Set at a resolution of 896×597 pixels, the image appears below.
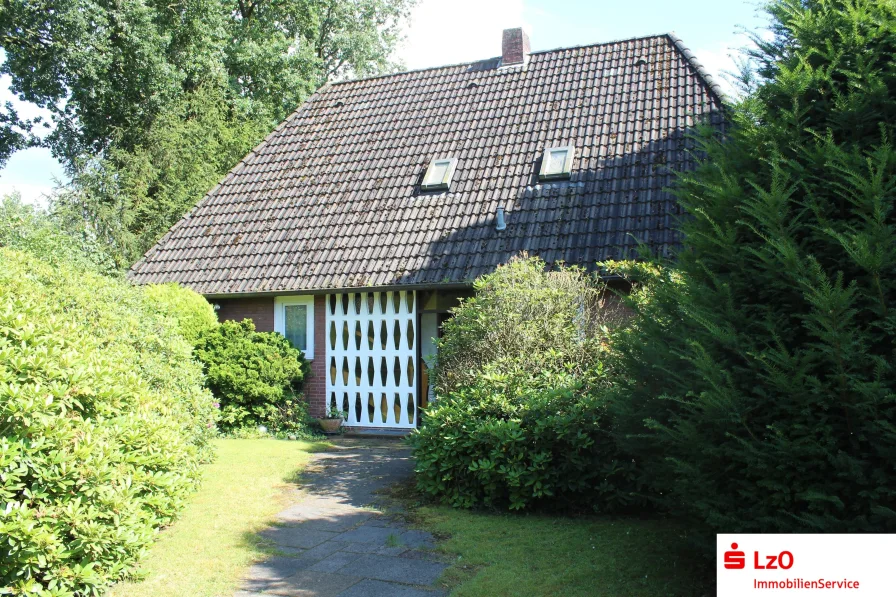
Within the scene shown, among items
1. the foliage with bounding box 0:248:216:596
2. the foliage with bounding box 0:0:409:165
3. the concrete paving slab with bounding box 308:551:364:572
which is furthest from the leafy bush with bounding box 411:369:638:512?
the foliage with bounding box 0:0:409:165

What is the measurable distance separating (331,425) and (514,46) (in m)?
9.79

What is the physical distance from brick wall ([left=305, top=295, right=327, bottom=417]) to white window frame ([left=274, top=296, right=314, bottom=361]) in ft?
0.37

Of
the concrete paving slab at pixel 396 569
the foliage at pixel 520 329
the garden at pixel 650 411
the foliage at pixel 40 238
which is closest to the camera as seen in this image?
the garden at pixel 650 411

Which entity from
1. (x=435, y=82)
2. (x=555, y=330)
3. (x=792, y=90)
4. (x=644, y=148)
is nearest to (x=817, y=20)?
(x=792, y=90)

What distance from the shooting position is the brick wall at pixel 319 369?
14.3 meters

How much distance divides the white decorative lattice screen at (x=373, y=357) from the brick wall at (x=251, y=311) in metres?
1.37

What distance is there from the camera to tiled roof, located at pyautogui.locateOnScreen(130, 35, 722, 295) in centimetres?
1296

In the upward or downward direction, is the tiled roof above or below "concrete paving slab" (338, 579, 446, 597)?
above

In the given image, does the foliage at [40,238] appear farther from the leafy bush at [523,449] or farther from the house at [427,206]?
the leafy bush at [523,449]

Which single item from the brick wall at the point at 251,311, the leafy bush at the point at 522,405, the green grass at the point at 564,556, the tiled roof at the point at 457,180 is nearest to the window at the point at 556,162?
the tiled roof at the point at 457,180

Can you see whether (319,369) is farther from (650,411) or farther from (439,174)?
(650,411)

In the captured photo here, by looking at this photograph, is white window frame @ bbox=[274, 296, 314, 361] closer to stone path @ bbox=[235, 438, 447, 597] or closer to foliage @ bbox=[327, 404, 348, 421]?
foliage @ bbox=[327, 404, 348, 421]

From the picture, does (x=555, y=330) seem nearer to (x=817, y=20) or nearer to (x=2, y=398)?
(x=817, y=20)

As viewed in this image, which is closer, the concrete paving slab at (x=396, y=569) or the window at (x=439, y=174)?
the concrete paving slab at (x=396, y=569)
